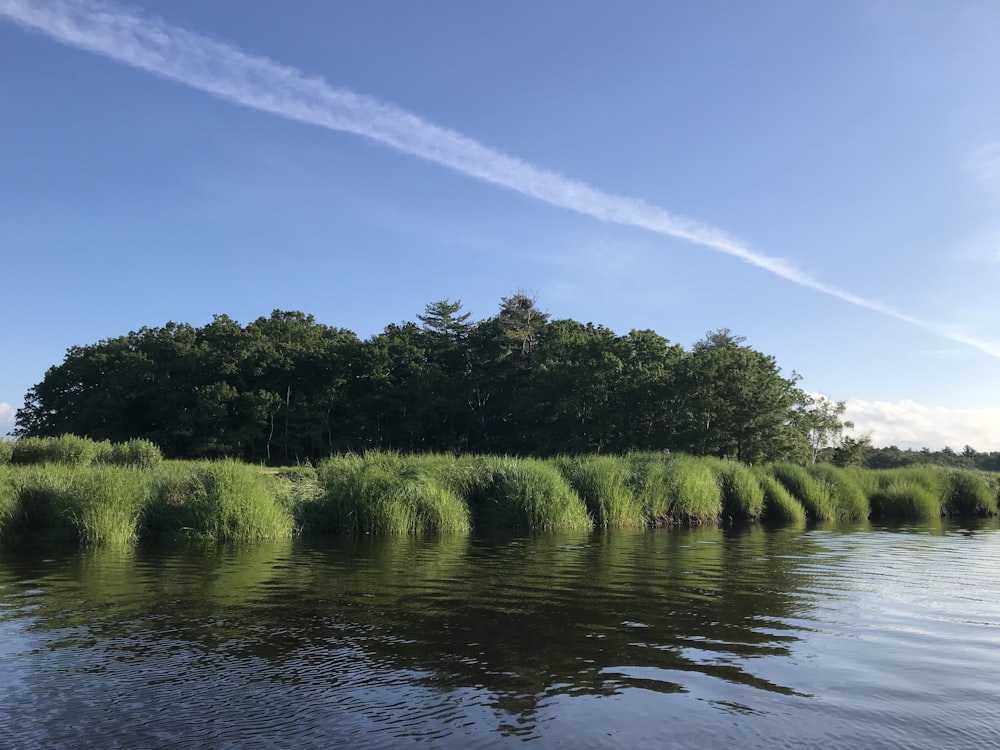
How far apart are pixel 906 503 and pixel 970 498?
5349 millimetres

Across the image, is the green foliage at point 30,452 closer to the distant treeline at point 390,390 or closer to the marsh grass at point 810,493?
the distant treeline at point 390,390

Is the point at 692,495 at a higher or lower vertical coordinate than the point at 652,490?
lower

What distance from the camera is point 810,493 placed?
26.8 meters

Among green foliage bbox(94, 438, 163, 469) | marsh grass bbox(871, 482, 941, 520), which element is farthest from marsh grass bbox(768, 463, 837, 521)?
green foliage bbox(94, 438, 163, 469)

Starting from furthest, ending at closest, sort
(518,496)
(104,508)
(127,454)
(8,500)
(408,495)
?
(127,454) → (518,496) → (408,495) → (8,500) → (104,508)

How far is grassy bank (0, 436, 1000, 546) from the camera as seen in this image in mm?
16016

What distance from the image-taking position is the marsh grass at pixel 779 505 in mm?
25344

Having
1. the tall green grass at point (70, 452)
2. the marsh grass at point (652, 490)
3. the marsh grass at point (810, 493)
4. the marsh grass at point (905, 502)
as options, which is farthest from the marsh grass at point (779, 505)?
the tall green grass at point (70, 452)

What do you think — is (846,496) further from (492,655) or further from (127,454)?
(127,454)

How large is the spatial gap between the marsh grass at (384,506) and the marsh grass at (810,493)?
14.7 meters

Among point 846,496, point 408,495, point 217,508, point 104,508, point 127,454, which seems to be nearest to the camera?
point 104,508

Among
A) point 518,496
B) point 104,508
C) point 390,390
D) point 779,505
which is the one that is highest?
point 390,390

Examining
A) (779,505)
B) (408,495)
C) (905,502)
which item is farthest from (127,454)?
(905,502)

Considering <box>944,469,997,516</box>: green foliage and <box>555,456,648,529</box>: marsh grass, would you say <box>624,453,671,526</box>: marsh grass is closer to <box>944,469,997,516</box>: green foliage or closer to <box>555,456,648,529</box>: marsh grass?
<box>555,456,648,529</box>: marsh grass
